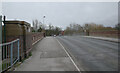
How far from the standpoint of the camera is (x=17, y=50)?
769cm

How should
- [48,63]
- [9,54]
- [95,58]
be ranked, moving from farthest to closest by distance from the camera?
[95,58], [48,63], [9,54]

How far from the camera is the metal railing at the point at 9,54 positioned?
640 cm

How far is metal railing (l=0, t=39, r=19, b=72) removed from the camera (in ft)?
21.0

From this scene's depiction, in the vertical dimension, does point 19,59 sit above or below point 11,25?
below

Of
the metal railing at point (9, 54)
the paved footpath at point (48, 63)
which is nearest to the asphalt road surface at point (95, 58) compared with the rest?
the paved footpath at point (48, 63)

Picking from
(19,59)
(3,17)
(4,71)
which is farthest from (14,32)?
(4,71)

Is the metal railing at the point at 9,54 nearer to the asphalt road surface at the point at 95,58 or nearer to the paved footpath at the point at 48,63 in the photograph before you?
the paved footpath at the point at 48,63

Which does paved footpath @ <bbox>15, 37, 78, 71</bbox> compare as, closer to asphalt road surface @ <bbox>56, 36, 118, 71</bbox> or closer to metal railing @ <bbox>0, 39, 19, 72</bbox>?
metal railing @ <bbox>0, 39, 19, 72</bbox>

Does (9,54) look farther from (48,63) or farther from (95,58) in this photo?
(95,58)

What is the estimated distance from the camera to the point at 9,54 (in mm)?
7391

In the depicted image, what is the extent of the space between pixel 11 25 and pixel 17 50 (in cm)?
151

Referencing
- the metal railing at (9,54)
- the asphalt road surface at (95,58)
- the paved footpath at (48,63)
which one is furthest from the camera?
the asphalt road surface at (95,58)

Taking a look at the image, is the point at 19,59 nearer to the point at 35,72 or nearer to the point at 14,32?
the point at 14,32

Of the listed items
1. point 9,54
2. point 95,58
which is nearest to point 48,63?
point 9,54
